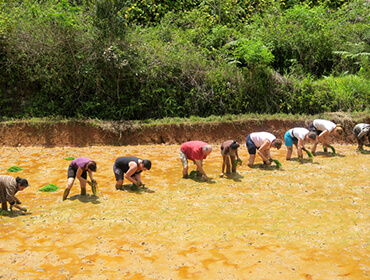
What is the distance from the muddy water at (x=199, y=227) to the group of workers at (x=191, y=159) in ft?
1.16

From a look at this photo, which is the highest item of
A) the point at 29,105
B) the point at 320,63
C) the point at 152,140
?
the point at 320,63

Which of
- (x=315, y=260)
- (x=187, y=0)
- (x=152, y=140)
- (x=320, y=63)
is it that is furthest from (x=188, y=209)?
(x=187, y=0)

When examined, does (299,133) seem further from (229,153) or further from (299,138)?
(229,153)

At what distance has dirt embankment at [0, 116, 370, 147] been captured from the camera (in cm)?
1297

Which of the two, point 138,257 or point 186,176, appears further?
point 186,176

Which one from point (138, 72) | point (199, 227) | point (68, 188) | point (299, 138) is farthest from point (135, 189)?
point (138, 72)

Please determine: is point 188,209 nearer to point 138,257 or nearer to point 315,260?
point 138,257

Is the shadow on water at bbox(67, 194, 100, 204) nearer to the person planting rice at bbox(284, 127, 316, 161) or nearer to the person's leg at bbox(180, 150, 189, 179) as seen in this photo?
the person's leg at bbox(180, 150, 189, 179)

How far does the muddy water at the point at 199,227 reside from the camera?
5.15m

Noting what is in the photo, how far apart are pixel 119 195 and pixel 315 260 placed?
14.9 feet

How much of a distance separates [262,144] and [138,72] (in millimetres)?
6332

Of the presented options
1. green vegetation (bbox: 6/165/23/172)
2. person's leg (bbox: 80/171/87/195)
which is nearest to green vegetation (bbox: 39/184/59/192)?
person's leg (bbox: 80/171/87/195)

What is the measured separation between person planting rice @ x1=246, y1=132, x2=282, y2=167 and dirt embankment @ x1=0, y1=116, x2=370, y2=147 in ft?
10.8

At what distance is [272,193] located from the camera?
831 cm
